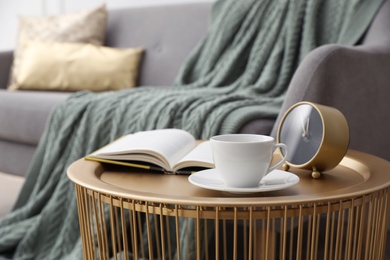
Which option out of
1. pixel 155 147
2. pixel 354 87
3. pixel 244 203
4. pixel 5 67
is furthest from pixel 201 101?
pixel 5 67

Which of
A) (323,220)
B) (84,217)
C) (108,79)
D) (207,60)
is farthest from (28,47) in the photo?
(84,217)

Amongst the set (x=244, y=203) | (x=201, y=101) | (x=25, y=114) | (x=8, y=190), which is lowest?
(x=8, y=190)

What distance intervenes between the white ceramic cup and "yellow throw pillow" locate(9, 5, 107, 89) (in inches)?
78.3

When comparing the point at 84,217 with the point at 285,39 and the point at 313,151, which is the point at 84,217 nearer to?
the point at 313,151

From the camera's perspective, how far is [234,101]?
1702mm

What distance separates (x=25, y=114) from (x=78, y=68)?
1.48 ft

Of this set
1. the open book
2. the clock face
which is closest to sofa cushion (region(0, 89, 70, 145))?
the open book

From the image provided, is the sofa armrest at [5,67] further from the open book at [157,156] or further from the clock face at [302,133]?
the clock face at [302,133]

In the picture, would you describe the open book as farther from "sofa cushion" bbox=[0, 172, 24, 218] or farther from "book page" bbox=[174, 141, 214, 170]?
"sofa cushion" bbox=[0, 172, 24, 218]

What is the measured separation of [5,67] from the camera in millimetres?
2754

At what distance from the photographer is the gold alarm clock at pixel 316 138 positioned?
36.8 inches

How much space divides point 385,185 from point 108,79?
1830 millimetres

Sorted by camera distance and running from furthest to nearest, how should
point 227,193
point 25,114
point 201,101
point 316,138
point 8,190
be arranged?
1. point 25,114
2. point 8,190
3. point 201,101
4. point 316,138
5. point 227,193

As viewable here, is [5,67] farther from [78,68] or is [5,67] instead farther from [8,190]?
[8,190]
